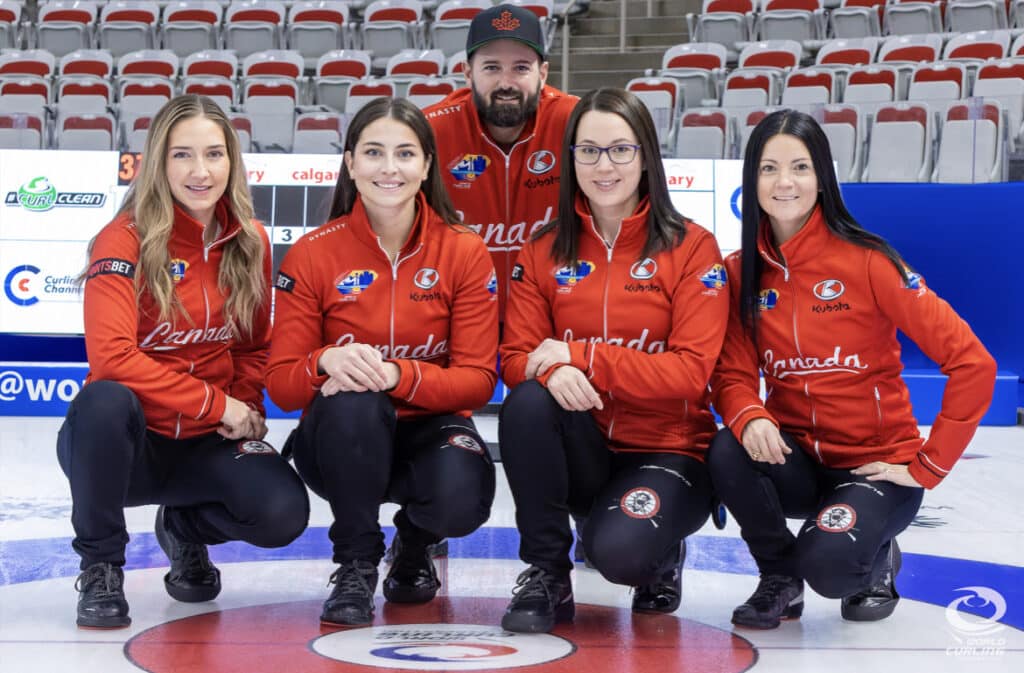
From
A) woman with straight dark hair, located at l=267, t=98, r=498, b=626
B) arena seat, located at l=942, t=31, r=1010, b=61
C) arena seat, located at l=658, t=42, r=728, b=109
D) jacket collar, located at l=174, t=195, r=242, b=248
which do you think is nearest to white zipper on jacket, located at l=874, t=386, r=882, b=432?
woman with straight dark hair, located at l=267, t=98, r=498, b=626

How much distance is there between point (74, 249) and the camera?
6344mm

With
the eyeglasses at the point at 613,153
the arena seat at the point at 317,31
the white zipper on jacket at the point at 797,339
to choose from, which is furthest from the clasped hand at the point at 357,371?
the arena seat at the point at 317,31

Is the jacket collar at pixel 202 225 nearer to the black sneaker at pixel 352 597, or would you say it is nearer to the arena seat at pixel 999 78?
the black sneaker at pixel 352 597

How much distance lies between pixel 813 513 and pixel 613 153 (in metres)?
0.88

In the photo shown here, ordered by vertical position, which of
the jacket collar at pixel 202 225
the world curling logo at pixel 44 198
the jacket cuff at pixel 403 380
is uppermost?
the world curling logo at pixel 44 198

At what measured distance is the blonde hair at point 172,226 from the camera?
254cm

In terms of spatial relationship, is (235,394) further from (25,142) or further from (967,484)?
(25,142)

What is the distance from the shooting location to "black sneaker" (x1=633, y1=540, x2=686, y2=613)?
2.53 m

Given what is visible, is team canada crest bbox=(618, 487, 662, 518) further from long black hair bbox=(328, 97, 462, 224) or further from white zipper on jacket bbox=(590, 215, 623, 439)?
long black hair bbox=(328, 97, 462, 224)

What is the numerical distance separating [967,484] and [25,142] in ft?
16.9

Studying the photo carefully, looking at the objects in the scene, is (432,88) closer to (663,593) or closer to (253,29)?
(253,29)

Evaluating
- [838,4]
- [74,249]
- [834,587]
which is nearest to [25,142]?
[74,249]

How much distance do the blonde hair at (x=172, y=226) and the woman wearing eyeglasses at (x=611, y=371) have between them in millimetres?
602

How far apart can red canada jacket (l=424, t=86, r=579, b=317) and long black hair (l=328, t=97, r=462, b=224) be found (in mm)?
452
